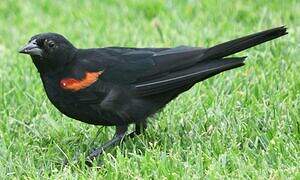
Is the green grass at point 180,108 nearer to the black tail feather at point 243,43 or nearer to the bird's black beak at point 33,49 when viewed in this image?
the black tail feather at point 243,43

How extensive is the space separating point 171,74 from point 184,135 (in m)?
0.46

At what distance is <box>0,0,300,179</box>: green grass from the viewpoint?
5.23 m

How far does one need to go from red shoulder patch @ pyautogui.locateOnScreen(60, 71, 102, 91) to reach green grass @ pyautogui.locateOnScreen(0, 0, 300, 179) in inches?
18.0

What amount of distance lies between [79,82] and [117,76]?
26cm

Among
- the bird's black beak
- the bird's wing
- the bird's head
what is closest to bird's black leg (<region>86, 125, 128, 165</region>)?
the bird's wing

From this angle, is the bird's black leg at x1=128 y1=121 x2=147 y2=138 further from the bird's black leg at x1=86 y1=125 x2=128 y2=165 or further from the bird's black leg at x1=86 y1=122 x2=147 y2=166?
the bird's black leg at x1=86 y1=125 x2=128 y2=165

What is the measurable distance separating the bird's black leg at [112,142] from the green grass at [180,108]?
69 millimetres

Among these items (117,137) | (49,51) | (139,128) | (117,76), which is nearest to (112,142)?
(117,137)

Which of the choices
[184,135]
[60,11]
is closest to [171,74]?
[184,135]

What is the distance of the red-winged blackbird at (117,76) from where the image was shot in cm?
562

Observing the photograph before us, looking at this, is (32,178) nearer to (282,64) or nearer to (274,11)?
(282,64)

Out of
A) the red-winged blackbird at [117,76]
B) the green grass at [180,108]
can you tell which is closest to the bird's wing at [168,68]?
the red-winged blackbird at [117,76]

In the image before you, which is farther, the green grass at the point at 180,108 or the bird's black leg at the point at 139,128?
the bird's black leg at the point at 139,128

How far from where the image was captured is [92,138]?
6.14 m
